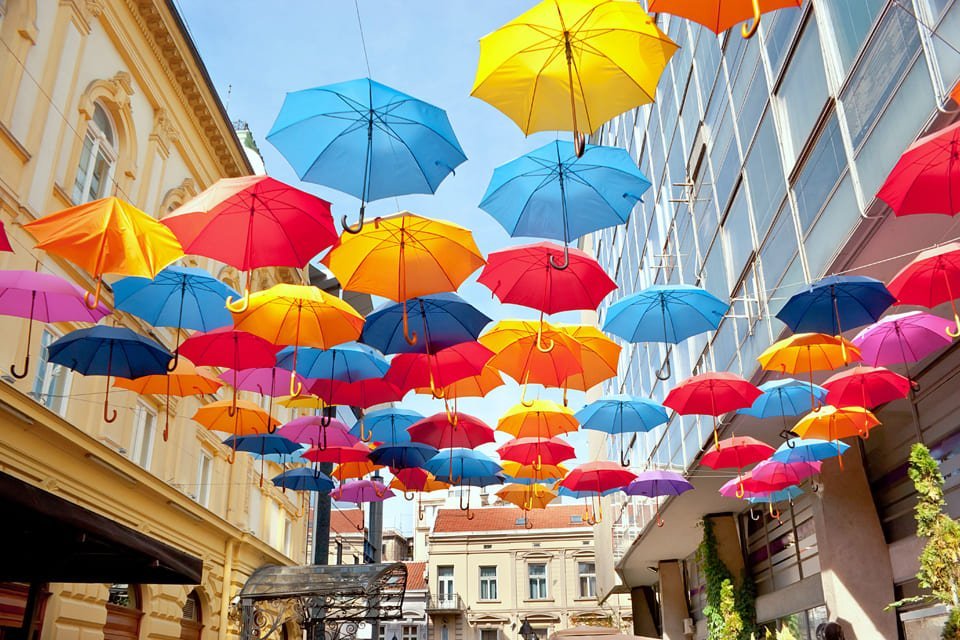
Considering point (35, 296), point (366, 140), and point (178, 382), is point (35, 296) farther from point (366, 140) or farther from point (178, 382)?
point (366, 140)

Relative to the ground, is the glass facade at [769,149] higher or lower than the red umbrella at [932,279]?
higher

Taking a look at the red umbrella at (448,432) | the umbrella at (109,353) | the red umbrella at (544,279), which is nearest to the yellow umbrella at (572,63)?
the red umbrella at (544,279)

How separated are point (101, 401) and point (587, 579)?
37.0m

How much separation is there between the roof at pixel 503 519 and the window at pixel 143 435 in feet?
108

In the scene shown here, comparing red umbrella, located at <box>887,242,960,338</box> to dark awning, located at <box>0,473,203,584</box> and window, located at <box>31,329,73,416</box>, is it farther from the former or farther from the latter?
window, located at <box>31,329,73,416</box>

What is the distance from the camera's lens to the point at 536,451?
13.8 meters

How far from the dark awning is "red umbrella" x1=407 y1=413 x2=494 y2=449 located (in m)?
4.42

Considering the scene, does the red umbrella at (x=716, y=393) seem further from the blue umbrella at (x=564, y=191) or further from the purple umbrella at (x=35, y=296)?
the purple umbrella at (x=35, y=296)

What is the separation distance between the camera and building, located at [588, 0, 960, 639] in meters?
8.47

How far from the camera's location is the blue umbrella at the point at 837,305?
8.57 meters

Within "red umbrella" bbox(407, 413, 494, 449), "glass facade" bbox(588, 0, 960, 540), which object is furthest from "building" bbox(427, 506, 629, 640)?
"red umbrella" bbox(407, 413, 494, 449)

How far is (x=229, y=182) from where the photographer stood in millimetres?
8234

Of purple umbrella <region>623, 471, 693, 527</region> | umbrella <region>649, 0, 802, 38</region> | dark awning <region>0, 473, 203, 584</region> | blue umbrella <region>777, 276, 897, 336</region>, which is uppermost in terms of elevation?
umbrella <region>649, 0, 802, 38</region>

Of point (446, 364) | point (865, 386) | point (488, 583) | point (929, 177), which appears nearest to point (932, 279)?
point (929, 177)
